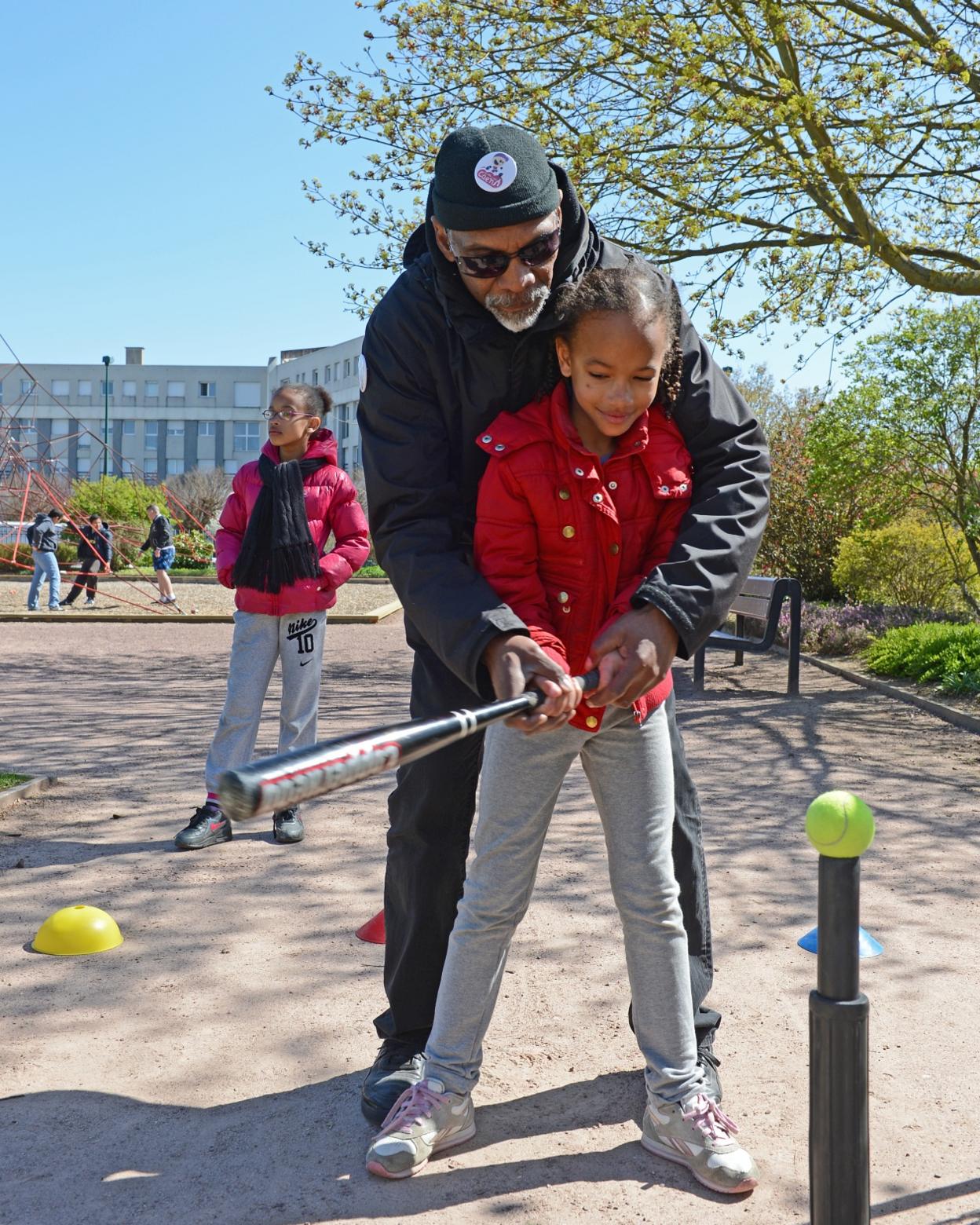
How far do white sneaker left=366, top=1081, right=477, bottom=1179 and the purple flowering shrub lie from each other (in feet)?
37.6

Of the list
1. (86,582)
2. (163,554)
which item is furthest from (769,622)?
(86,582)

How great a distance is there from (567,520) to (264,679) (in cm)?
327

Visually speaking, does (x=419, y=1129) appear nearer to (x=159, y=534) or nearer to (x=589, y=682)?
(x=589, y=682)

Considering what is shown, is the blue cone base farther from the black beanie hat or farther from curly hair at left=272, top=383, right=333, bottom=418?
curly hair at left=272, top=383, right=333, bottom=418

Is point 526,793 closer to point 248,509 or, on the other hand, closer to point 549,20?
point 248,509

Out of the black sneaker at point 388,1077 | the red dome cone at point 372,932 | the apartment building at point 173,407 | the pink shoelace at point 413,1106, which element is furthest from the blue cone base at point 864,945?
the apartment building at point 173,407

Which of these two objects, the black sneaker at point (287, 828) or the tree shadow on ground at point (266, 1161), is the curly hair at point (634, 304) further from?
the black sneaker at point (287, 828)

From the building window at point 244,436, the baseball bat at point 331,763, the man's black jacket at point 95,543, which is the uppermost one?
the building window at point 244,436

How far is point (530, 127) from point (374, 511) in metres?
8.82

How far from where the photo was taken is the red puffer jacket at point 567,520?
261 centimetres

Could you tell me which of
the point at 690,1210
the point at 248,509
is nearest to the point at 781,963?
the point at 690,1210

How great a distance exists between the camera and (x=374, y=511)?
2869 mm

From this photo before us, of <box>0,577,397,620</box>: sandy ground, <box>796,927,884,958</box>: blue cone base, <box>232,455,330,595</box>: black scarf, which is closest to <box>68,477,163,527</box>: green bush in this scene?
<box>0,577,397,620</box>: sandy ground

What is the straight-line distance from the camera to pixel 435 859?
9.75 feet
